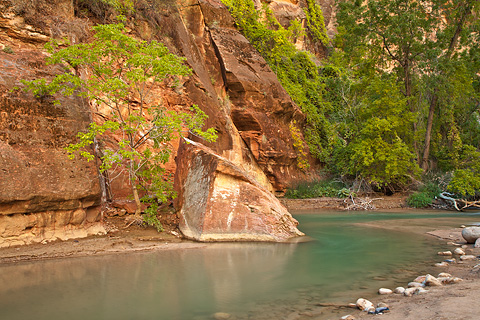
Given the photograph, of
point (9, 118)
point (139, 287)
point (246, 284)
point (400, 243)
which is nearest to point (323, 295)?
point (246, 284)

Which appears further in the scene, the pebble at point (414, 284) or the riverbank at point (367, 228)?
the pebble at point (414, 284)

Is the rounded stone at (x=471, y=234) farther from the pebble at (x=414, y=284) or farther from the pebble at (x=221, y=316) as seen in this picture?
the pebble at (x=221, y=316)

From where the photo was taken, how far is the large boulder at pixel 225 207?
9.46 metres

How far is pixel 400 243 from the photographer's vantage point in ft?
32.1

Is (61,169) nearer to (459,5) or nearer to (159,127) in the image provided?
(159,127)

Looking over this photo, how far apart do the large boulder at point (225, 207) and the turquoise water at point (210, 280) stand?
0.48 metres

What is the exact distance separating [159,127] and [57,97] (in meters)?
2.71

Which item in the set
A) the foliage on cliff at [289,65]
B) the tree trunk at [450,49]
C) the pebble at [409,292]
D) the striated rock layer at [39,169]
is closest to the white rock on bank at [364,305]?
the pebble at [409,292]

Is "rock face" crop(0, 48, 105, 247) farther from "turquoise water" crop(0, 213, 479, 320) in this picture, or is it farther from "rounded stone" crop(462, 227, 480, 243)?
"rounded stone" crop(462, 227, 480, 243)

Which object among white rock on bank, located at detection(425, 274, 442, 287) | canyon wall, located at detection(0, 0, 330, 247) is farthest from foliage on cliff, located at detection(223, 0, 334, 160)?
white rock on bank, located at detection(425, 274, 442, 287)

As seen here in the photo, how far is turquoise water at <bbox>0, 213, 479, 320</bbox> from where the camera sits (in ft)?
16.7

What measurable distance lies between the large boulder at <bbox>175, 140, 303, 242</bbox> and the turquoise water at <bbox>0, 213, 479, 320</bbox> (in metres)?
0.48

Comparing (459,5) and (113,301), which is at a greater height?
(459,5)

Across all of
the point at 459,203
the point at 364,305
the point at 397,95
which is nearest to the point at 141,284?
the point at 364,305
